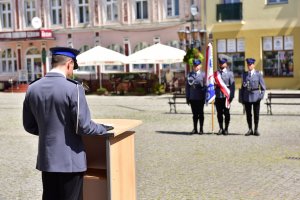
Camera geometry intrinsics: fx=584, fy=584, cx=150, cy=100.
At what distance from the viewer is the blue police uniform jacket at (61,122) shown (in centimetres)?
473

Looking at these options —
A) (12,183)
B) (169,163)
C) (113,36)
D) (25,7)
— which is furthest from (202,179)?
(25,7)

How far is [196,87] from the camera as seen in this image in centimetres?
1334

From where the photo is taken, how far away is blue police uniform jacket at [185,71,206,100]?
13.3 meters

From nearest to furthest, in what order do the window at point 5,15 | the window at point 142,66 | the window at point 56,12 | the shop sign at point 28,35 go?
the window at point 142,66, the shop sign at point 28,35, the window at point 56,12, the window at point 5,15

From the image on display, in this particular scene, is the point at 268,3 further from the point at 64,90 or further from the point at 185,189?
the point at 64,90

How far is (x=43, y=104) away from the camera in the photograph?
4789mm

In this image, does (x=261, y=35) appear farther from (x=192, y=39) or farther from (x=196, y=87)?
(x=196, y=87)

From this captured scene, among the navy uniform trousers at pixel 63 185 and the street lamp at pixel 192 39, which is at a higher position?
the street lamp at pixel 192 39

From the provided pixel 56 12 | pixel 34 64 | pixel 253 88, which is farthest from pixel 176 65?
pixel 253 88

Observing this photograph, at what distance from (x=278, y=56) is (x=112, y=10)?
11.6 metres

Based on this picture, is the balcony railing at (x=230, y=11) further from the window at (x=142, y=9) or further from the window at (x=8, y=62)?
the window at (x=8, y=62)

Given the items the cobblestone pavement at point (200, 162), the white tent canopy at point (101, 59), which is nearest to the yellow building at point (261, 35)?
the white tent canopy at point (101, 59)

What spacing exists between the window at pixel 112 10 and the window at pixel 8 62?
25.9ft

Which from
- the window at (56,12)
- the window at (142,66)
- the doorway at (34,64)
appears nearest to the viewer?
the window at (142,66)
